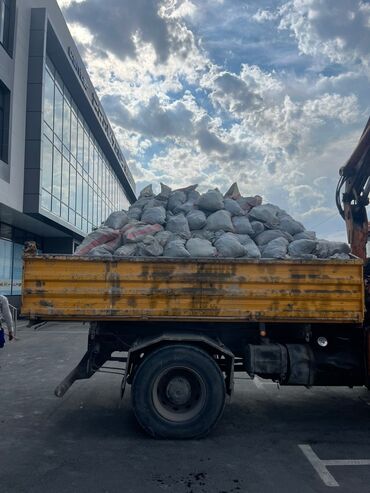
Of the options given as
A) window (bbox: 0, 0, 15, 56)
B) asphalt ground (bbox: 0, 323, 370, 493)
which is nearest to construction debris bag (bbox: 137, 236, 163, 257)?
asphalt ground (bbox: 0, 323, 370, 493)

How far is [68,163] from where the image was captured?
72.8ft

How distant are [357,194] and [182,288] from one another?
4451 mm

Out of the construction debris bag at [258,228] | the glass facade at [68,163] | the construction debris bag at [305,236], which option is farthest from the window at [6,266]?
the construction debris bag at [305,236]

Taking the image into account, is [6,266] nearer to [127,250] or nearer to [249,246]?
[127,250]

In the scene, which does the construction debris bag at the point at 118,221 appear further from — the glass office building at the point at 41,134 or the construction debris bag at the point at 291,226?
the glass office building at the point at 41,134

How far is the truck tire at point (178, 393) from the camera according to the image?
469cm

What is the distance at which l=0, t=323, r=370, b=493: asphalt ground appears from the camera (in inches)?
145

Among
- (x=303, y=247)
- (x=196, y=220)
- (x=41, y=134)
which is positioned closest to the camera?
(x=303, y=247)

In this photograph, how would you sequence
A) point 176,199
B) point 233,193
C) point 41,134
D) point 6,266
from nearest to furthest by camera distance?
A: point 176,199, point 233,193, point 41,134, point 6,266

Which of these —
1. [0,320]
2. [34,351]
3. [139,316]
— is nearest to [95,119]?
[34,351]

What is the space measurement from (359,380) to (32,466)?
12.6 feet

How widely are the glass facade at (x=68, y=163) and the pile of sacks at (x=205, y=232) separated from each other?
1154cm

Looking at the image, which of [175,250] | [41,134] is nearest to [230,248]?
[175,250]

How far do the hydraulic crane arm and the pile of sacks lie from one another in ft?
1.23
